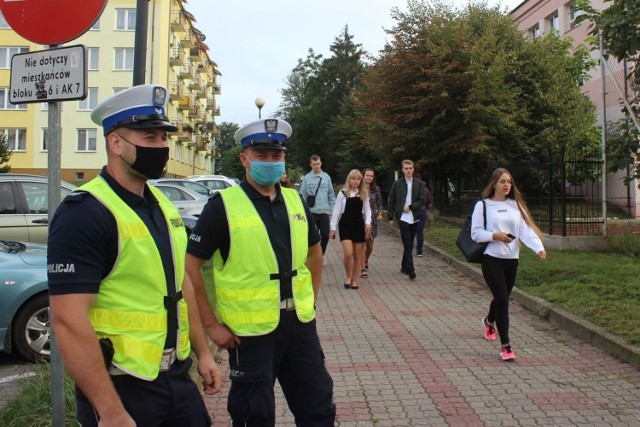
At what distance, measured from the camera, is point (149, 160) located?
239 centimetres

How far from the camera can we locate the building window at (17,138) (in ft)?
154

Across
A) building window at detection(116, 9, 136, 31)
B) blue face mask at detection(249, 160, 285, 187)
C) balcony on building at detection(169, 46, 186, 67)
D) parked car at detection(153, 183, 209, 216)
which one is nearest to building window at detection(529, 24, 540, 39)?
parked car at detection(153, 183, 209, 216)

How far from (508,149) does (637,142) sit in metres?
10.3

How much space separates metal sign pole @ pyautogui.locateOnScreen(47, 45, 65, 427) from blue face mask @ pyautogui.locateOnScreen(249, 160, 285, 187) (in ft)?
3.46

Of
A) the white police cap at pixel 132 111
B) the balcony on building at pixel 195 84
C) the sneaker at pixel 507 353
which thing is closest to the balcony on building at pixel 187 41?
the balcony on building at pixel 195 84

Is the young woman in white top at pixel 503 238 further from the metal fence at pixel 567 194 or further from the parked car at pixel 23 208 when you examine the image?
the metal fence at pixel 567 194

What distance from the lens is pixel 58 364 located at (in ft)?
10.7

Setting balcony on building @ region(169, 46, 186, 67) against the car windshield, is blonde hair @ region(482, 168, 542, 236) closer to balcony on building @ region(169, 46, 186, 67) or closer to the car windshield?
the car windshield

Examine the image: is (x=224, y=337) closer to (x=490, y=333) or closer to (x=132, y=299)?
(x=132, y=299)

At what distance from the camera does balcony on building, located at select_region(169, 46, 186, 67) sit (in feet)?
179

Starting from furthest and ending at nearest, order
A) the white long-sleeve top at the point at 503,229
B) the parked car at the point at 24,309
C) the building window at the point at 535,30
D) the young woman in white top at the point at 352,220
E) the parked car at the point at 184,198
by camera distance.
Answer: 1. the building window at the point at 535,30
2. the parked car at the point at 184,198
3. the young woman in white top at the point at 352,220
4. the white long-sleeve top at the point at 503,229
5. the parked car at the point at 24,309

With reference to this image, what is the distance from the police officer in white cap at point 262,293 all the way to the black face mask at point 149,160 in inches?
A: 27.7

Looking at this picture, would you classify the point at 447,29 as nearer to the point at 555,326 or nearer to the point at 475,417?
the point at 555,326

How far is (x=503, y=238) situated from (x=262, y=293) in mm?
3588
